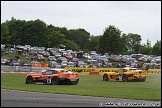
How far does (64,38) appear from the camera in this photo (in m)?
99.9

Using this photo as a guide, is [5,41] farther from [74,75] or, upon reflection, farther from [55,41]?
[74,75]

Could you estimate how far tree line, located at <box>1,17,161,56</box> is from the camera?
254 feet

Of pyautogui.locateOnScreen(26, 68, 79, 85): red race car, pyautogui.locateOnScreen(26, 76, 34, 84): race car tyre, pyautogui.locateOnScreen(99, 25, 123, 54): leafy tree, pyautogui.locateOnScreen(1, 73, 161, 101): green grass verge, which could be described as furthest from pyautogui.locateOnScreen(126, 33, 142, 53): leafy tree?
pyautogui.locateOnScreen(1, 73, 161, 101): green grass verge

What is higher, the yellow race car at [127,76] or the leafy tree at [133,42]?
the leafy tree at [133,42]

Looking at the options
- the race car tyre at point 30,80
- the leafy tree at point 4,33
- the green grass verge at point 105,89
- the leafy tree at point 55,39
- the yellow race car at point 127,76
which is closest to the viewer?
the green grass verge at point 105,89

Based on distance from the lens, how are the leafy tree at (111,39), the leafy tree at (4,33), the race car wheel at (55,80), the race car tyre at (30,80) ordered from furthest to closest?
the leafy tree at (4,33)
the leafy tree at (111,39)
the race car tyre at (30,80)
the race car wheel at (55,80)

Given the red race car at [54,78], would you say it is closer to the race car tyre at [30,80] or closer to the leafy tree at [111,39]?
the race car tyre at [30,80]

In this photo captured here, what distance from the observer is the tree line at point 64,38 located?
254ft

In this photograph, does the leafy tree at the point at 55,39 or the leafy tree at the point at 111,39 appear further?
the leafy tree at the point at 55,39

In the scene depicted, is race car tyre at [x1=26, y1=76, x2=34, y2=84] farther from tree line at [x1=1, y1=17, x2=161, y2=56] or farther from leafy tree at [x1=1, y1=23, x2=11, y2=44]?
leafy tree at [x1=1, y1=23, x2=11, y2=44]

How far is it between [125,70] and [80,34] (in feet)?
311

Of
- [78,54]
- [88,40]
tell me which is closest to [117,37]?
[78,54]

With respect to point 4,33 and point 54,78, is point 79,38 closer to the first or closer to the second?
point 4,33

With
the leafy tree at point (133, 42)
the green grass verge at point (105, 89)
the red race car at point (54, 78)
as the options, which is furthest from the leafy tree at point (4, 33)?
the leafy tree at point (133, 42)
